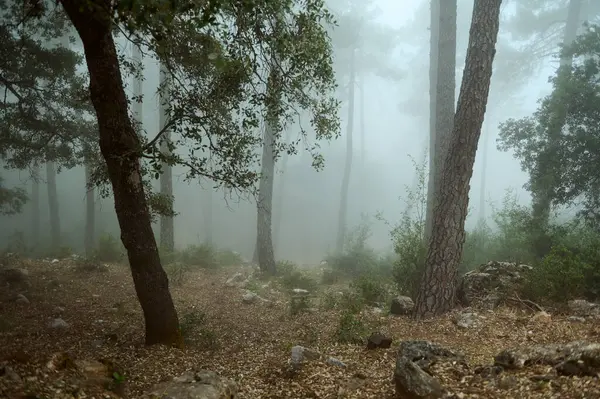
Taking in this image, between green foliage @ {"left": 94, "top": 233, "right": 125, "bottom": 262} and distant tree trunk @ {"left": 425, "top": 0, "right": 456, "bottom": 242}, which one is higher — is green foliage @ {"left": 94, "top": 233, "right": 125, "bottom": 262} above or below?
below

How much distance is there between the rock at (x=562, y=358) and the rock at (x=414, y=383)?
0.94 meters

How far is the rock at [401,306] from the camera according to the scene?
7.63 metres

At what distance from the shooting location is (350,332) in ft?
19.8

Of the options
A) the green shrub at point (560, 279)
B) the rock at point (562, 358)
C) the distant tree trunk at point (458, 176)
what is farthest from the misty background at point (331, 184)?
the rock at point (562, 358)

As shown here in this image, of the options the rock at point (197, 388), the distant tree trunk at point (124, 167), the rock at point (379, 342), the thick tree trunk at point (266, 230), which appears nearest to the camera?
the rock at point (197, 388)

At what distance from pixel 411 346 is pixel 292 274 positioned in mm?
8830

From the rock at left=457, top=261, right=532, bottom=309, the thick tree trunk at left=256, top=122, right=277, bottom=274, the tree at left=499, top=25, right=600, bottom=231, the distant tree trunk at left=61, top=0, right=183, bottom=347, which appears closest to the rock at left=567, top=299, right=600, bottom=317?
the rock at left=457, top=261, right=532, bottom=309

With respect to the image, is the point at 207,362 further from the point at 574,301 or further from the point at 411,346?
the point at 574,301

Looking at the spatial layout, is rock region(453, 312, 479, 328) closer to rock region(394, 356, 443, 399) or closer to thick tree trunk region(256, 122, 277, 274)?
rock region(394, 356, 443, 399)

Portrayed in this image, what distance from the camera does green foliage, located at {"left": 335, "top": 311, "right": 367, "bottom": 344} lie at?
5969 mm

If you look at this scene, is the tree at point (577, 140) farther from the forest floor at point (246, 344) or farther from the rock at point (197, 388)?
the rock at point (197, 388)

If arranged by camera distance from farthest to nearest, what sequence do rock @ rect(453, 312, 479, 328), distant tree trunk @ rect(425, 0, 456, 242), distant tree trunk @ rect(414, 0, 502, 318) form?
1. distant tree trunk @ rect(425, 0, 456, 242)
2. distant tree trunk @ rect(414, 0, 502, 318)
3. rock @ rect(453, 312, 479, 328)

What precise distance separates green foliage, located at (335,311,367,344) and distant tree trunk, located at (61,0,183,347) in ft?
7.45

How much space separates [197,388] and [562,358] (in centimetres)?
344
